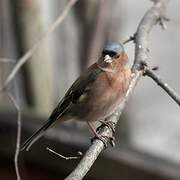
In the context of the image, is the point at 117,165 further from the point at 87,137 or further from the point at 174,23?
the point at 174,23

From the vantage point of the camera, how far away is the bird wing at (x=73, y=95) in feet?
10.6

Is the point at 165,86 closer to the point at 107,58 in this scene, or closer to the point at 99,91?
the point at 107,58

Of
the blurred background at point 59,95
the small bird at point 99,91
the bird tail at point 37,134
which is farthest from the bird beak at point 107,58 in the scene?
the blurred background at point 59,95

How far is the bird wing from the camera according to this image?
3.23 meters

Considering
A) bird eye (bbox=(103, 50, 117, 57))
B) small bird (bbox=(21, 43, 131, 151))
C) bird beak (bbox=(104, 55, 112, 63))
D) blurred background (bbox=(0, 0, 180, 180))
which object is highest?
bird eye (bbox=(103, 50, 117, 57))

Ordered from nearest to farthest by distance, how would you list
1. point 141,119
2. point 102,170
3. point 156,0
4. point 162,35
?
point 156,0
point 102,170
point 141,119
point 162,35

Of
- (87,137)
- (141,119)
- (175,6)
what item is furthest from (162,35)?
(87,137)

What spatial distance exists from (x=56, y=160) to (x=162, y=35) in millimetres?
3860

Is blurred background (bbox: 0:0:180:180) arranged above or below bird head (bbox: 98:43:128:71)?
below

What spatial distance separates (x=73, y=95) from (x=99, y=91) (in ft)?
0.48

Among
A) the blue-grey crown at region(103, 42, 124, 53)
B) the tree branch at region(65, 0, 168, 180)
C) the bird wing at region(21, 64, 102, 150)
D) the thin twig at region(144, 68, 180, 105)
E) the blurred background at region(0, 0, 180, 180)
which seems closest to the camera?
the tree branch at region(65, 0, 168, 180)

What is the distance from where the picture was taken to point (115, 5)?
5328 mm

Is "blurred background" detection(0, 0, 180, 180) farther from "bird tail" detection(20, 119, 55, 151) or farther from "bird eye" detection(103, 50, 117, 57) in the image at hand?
"bird eye" detection(103, 50, 117, 57)

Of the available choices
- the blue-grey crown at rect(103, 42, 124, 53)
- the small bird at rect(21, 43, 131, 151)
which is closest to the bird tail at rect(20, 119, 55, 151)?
the small bird at rect(21, 43, 131, 151)
